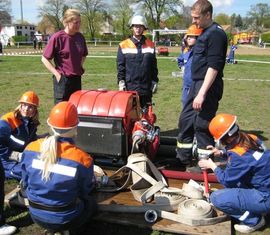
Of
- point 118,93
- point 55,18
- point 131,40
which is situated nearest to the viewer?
point 118,93

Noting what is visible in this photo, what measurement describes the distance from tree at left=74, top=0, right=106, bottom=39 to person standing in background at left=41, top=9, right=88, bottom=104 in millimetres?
63127

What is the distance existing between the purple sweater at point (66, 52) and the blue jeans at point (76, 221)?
2379 millimetres

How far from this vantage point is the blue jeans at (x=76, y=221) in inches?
131

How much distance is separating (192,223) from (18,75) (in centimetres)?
1423

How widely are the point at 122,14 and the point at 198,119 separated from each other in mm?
65822

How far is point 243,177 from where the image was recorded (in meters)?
3.74

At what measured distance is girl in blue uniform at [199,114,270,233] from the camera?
3635mm

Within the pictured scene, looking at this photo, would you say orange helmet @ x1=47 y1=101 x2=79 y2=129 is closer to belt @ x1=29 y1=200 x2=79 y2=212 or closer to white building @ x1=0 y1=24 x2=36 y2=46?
belt @ x1=29 y1=200 x2=79 y2=212

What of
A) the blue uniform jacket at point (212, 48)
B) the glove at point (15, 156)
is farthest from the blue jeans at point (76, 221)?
the blue uniform jacket at point (212, 48)

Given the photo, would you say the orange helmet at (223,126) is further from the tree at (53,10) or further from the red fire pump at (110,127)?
the tree at (53,10)

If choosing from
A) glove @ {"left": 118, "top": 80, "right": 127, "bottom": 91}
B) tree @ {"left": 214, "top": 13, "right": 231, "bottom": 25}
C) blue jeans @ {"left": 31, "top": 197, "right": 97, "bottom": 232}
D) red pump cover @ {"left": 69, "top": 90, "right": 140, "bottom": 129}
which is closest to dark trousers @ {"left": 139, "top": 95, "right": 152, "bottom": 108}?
glove @ {"left": 118, "top": 80, "right": 127, "bottom": 91}

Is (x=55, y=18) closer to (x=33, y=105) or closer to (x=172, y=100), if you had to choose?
(x=172, y=100)

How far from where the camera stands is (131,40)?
564 cm

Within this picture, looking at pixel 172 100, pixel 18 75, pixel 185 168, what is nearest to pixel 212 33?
pixel 185 168
